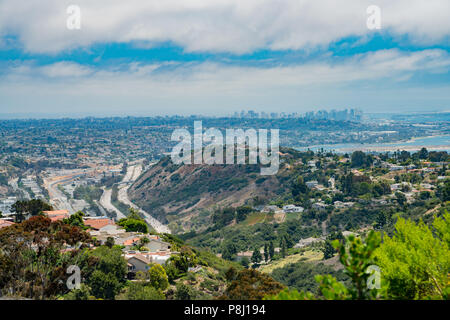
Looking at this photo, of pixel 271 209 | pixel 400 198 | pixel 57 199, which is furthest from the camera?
pixel 57 199

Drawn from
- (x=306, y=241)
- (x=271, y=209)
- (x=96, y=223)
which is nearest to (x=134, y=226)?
(x=96, y=223)

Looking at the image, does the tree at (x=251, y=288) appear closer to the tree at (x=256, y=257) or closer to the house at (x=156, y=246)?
the house at (x=156, y=246)

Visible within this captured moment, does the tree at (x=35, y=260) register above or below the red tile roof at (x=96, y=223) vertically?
above

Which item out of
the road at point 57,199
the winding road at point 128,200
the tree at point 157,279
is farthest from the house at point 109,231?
the road at point 57,199

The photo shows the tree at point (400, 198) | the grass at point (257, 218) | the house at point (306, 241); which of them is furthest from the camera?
the grass at point (257, 218)

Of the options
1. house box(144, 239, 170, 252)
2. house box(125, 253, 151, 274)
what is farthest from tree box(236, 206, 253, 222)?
house box(125, 253, 151, 274)

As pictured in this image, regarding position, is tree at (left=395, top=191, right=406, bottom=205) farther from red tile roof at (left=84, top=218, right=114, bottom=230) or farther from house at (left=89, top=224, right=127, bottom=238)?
red tile roof at (left=84, top=218, right=114, bottom=230)

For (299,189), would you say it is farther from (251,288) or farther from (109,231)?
(251,288)
